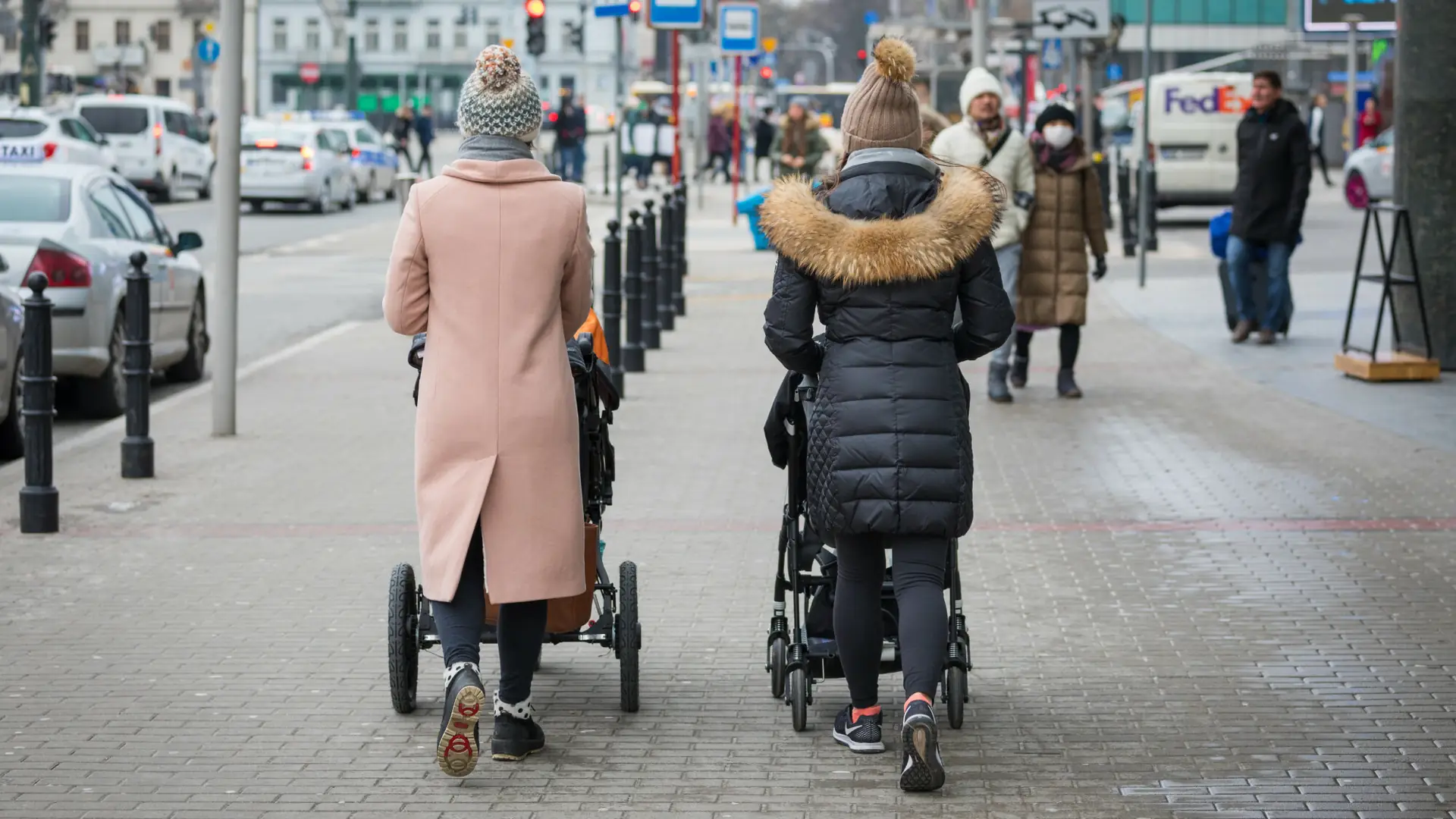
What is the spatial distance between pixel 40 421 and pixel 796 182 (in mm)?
4475

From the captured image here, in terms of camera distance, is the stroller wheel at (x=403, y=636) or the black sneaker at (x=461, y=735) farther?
the stroller wheel at (x=403, y=636)

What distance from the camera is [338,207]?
1523 inches

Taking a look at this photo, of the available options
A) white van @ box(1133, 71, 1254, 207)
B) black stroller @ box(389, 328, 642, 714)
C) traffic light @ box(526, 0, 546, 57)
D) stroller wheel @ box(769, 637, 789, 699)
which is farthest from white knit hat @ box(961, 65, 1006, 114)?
white van @ box(1133, 71, 1254, 207)

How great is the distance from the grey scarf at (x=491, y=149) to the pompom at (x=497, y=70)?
13 cm

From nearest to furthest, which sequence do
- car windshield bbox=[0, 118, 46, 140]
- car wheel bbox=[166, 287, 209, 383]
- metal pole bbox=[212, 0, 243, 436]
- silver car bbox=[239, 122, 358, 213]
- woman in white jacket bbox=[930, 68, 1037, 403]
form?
metal pole bbox=[212, 0, 243, 436] → woman in white jacket bbox=[930, 68, 1037, 403] → car wheel bbox=[166, 287, 209, 383] → car windshield bbox=[0, 118, 46, 140] → silver car bbox=[239, 122, 358, 213]

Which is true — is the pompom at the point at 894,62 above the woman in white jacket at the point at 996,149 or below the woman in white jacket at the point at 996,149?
above

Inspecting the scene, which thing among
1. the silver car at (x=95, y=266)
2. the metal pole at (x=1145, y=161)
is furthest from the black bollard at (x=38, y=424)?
the metal pole at (x=1145, y=161)

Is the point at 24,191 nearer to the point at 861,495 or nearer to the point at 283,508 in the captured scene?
the point at 283,508

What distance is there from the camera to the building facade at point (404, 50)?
457ft

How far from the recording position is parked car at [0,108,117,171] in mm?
31000

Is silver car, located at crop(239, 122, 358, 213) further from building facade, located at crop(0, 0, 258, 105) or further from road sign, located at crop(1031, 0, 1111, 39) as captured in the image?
building facade, located at crop(0, 0, 258, 105)

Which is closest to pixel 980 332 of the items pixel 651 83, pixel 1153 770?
pixel 1153 770

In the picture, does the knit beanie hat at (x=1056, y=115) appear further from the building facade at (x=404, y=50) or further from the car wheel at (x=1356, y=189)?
the building facade at (x=404, y=50)

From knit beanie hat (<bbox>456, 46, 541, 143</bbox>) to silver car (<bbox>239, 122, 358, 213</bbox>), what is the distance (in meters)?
30.3
